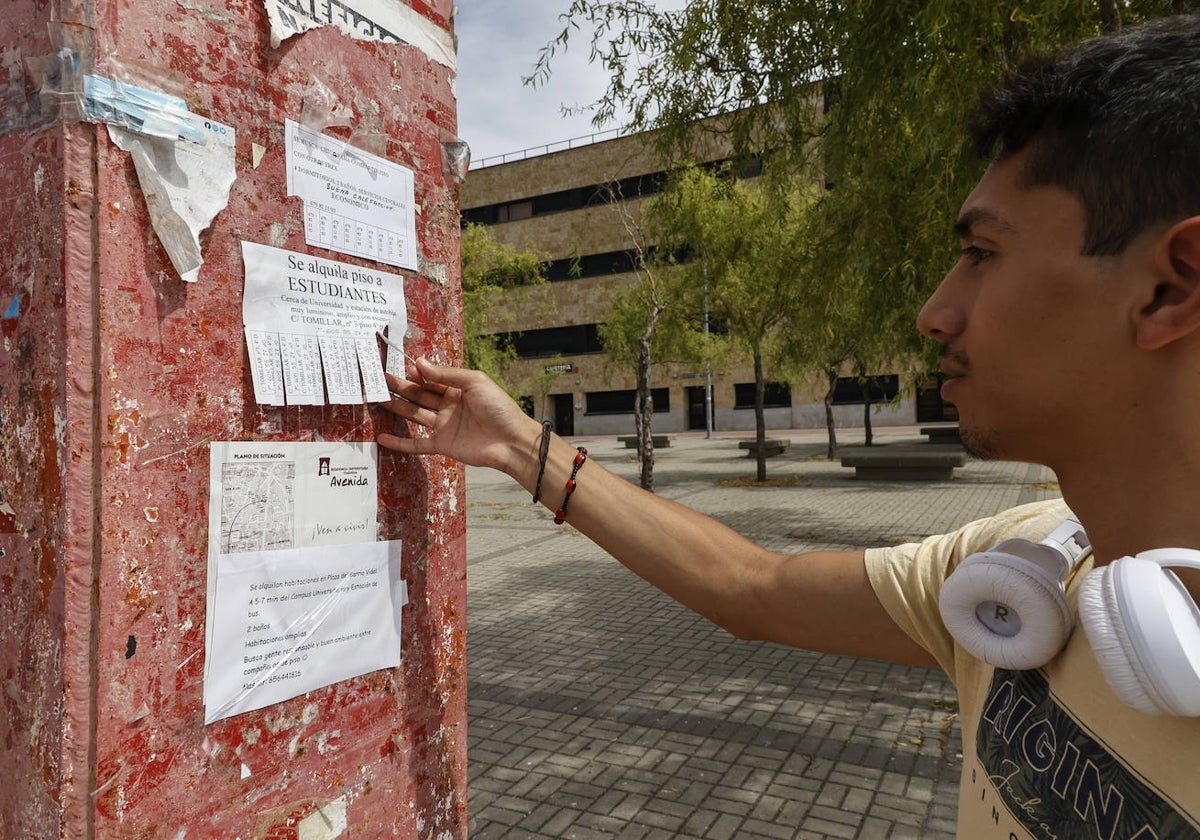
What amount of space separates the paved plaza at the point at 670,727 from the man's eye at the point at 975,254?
74cm

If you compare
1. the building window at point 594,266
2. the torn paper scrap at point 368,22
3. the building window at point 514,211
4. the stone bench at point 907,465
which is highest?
the building window at point 514,211

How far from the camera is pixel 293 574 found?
123 centimetres

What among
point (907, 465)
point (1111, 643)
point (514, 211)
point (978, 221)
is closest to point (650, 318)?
point (907, 465)

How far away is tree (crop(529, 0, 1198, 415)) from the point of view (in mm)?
3676

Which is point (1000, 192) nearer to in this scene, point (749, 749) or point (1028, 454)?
point (1028, 454)

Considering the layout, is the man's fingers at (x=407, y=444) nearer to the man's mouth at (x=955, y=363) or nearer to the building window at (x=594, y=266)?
the man's mouth at (x=955, y=363)

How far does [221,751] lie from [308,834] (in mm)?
243

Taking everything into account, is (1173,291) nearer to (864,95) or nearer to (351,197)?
(351,197)

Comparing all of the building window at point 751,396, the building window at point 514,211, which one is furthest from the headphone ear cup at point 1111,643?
the building window at point 514,211

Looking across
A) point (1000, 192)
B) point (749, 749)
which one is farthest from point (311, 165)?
point (749, 749)

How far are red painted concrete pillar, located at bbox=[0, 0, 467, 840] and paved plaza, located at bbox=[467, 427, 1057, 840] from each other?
2.36ft

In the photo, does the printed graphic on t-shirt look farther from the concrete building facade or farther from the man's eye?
the concrete building facade

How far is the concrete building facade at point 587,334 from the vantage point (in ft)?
122

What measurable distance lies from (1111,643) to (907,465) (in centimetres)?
1565
